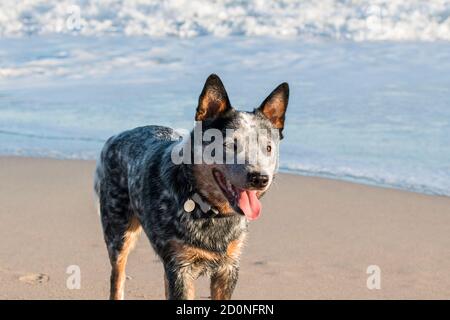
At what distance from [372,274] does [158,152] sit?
6.04 ft

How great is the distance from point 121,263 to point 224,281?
94cm

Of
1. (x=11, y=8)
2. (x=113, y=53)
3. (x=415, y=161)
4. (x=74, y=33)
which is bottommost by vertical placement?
(x=415, y=161)

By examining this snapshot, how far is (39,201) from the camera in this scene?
290 inches

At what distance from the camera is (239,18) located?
68.8ft

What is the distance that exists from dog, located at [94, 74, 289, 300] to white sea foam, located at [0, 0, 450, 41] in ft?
47.3

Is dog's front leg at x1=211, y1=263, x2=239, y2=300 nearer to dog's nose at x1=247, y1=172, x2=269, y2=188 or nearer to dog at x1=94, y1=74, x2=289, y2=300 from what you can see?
dog at x1=94, y1=74, x2=289, y2=300

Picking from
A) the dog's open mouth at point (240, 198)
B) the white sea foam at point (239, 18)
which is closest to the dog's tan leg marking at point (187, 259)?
the dog's open mouth at point (240, 198)

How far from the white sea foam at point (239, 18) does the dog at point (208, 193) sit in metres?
14.4

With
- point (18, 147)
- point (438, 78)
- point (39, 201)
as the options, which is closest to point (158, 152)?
point (39, 201)

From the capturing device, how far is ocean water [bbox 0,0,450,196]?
9273mm

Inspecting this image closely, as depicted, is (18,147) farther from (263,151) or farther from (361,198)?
(263,151)

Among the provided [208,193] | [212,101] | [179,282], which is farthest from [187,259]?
[212,101]

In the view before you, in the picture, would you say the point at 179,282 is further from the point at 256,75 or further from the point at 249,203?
the point at 256,75

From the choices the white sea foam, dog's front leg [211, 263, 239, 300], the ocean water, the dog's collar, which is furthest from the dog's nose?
the white sea foam
